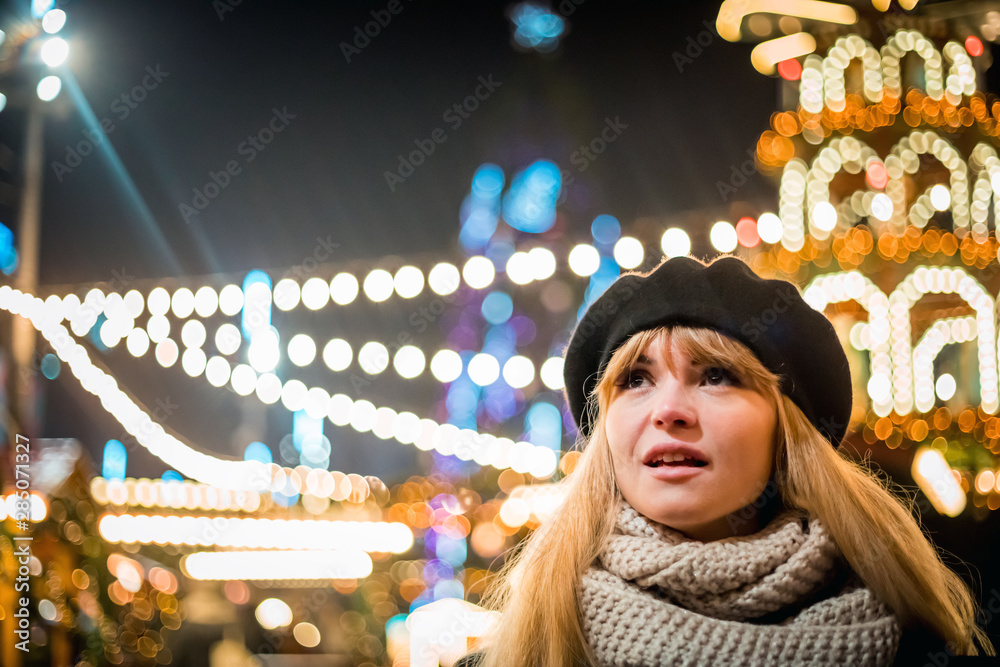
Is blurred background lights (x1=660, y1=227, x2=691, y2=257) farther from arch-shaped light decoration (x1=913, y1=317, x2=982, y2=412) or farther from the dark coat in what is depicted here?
the dark coat

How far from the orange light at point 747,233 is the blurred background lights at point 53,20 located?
651 cm

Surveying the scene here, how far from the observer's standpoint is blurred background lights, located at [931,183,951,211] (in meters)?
7.78

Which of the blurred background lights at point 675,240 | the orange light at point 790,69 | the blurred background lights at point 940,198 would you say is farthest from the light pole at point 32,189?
the blurred background lights at point 940,198

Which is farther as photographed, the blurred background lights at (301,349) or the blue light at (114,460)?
the blue light at (114,460)

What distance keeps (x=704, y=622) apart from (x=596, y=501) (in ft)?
1.48

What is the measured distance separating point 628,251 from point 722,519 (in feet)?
24.2

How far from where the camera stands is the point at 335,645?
1186 centimetres

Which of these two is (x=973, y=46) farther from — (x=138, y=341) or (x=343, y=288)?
(x=138, y=341)

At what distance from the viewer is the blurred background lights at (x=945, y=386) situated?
7402mm

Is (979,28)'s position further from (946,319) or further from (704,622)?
(704,622)

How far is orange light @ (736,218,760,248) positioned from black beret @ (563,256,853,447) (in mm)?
6523

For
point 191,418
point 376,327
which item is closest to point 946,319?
point 376,327

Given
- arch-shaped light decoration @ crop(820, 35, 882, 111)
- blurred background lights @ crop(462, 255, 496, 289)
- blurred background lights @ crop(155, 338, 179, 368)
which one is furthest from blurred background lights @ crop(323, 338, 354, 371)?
arch-shaped light decoration @ crop(820, 35, 882, 111)

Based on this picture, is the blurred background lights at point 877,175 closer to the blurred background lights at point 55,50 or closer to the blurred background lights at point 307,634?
the blurred background lights at point 55,50
